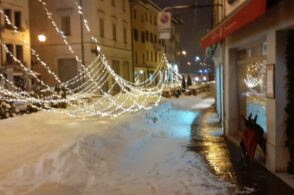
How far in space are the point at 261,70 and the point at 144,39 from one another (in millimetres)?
44250

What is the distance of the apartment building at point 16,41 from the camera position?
96.6ft

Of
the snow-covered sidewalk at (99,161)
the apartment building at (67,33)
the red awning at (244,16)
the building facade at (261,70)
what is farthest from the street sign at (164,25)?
the apartment building at (67,33)

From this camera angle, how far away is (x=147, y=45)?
5597cm

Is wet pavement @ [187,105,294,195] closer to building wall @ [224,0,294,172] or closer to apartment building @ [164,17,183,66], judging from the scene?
building wall @ [224,0,294,172]

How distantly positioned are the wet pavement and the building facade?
0.42 meters

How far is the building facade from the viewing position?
26.7ft

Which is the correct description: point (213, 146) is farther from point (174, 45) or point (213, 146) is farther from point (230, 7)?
point (174, 45)

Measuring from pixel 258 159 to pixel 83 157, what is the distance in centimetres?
398

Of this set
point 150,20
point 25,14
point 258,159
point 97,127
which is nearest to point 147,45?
point 150,20

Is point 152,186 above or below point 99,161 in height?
below

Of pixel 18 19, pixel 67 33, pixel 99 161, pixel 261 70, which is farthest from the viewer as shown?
pixel 67 33

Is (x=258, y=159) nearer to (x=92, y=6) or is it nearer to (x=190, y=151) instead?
(x=190, y=151)

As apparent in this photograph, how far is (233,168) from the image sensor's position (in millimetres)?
9188

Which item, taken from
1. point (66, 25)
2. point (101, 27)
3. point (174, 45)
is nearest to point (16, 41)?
point (66, 25)
